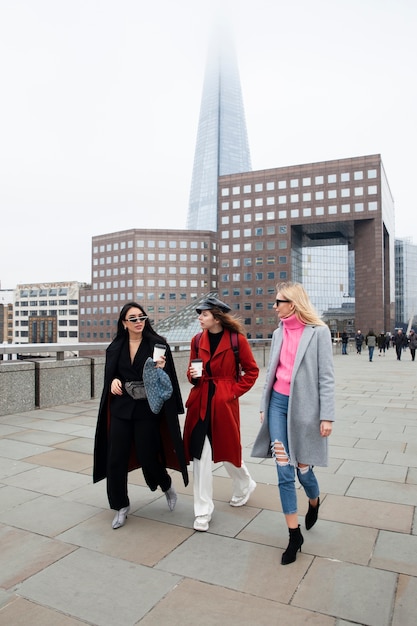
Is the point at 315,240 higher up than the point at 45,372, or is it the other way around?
Result: the point at 315,240

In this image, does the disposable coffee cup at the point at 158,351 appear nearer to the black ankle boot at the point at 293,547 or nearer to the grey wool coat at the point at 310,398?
the grey wool coat at the point at 310,398

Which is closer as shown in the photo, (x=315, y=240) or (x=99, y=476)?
(x=99, y=476)

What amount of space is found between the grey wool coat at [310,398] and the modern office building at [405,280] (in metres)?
135

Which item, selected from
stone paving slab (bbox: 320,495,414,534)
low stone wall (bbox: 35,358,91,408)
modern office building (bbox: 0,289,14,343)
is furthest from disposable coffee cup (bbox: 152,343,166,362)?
modern office building (bbox: 0,289,14,343)

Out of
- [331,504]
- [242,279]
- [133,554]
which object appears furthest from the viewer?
[242,279]

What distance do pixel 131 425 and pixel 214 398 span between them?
0.69 m

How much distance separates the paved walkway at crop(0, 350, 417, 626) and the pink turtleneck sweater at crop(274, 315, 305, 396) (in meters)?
1.10

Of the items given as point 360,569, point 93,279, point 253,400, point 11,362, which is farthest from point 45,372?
point 93,279

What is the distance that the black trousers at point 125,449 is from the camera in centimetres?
392

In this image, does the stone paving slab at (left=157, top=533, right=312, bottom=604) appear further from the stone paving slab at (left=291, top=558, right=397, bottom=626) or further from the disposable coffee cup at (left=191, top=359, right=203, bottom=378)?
the disposable coffee cup at (left=191, top=359, right=203, bottom=378)

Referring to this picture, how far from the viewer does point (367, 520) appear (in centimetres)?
402

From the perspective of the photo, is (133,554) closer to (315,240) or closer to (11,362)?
(11,362)

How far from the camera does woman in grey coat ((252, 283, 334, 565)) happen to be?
3414 millimetres

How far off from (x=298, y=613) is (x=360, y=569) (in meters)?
0.68
